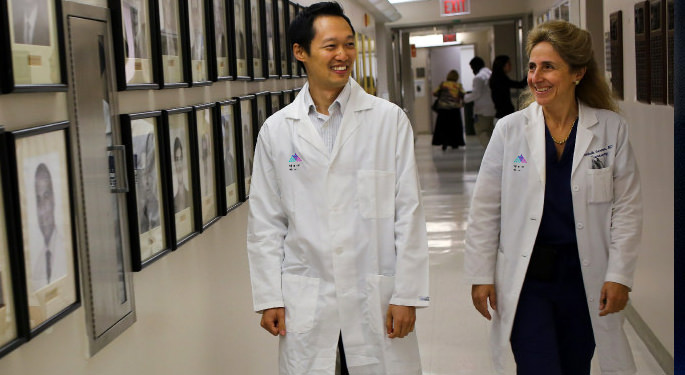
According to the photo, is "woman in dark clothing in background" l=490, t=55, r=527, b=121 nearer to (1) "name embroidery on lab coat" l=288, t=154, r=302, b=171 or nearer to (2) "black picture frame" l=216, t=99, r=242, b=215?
(2) "black picture frame" l=216, t=99, r=242, b=215

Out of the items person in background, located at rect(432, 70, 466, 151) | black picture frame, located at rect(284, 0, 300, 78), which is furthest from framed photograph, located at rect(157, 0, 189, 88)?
person in background, located at rect(432, 70, 466, 151)

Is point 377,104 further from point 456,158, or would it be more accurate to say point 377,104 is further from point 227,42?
point 456,158

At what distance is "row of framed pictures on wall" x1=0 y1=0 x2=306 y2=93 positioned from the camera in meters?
1.89

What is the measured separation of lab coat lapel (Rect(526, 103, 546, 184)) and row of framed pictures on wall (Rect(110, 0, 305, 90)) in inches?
48.9

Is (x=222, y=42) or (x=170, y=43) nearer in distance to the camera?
(x=170, y=43)

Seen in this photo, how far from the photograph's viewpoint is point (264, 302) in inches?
106

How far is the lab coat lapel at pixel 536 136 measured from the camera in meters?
2.99

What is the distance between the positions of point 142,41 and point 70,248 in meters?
0.82

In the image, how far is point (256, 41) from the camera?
4223 millimetres

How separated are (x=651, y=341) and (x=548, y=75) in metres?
2.53

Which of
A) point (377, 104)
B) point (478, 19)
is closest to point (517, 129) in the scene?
point (377, 104)

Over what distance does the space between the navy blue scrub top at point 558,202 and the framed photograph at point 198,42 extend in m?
1.33

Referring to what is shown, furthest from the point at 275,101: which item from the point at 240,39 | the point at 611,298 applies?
the point at 611,298

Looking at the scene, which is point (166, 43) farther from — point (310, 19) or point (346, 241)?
point (346, 241)
